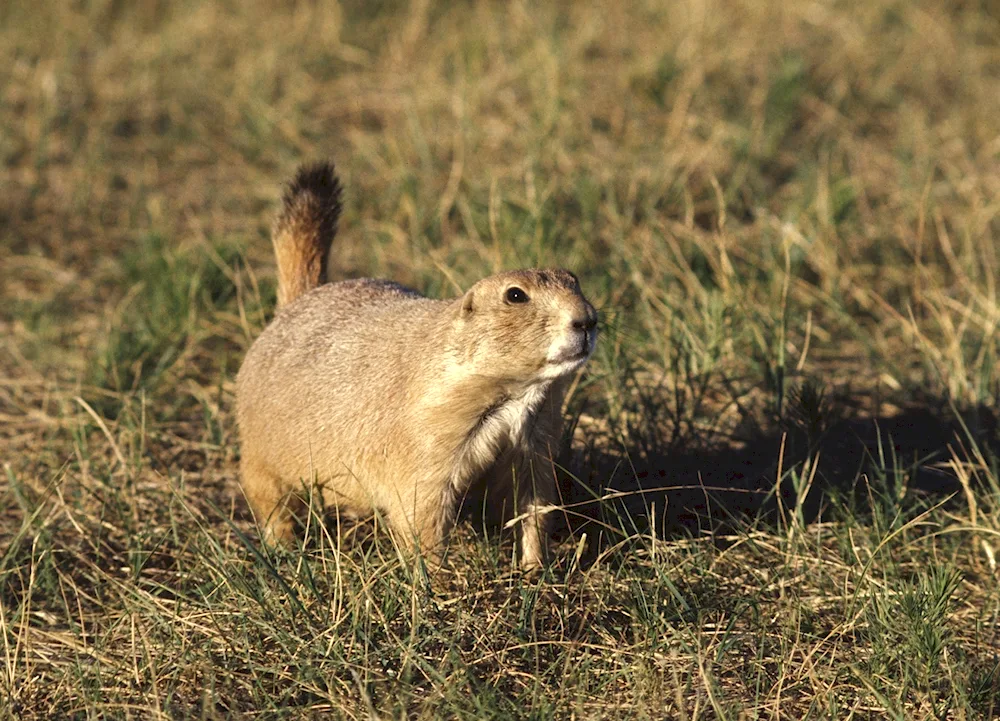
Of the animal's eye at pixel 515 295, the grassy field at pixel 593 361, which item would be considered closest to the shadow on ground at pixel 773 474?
the grassy field at pixel 593 361

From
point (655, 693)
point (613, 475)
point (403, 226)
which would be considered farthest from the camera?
point (403, 226)

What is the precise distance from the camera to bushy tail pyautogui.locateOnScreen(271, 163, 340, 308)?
14.7ft

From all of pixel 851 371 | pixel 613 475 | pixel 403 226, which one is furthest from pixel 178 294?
pixel 851 371

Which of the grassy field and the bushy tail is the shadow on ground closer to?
the grassy field

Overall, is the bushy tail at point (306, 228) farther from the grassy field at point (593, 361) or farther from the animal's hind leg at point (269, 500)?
the animal's hind leg at point (269, 500)

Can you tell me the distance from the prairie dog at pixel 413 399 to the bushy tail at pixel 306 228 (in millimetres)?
18

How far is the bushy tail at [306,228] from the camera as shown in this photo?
4488 mm

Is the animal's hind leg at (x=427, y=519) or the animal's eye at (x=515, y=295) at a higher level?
the animal's eye at (x=515, y=295)

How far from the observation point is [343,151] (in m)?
7.02

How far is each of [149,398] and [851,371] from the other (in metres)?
2.84

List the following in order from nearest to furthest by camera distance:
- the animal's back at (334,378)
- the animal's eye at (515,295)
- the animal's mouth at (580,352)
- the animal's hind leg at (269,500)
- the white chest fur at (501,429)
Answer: the animal's mouth at (580,352) → the animal's eye at (515,295) → the white chest fur at (501,429) → the animal's back at (334,378) → the animal's hind leg at (269,500)

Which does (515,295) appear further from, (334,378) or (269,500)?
(269,500)

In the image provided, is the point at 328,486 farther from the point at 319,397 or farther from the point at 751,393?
the point at 751,393

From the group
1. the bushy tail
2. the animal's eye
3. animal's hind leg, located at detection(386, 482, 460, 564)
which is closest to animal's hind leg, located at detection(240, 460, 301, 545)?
animal's hind leg, located at detection(386, 482, 460, 564)
